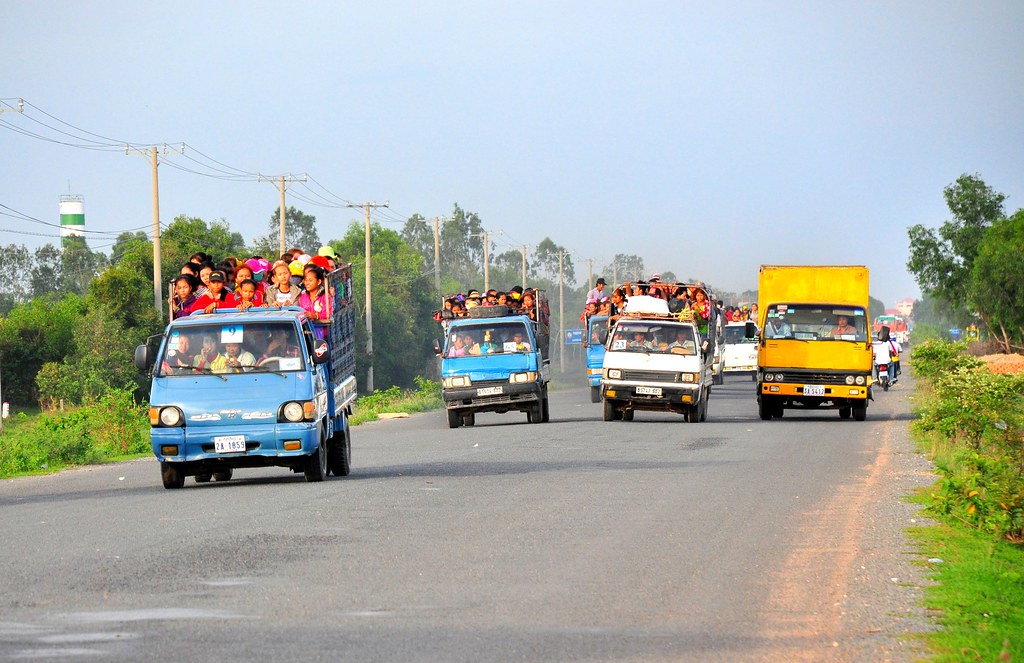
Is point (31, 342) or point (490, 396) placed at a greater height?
point (31, 342)

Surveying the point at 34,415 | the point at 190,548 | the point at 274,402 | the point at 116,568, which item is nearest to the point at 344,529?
the point at 190,548

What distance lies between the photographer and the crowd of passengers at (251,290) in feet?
58.4

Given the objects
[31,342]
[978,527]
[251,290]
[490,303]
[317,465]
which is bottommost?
[978,527]

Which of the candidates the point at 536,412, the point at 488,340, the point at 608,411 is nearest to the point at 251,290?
the point at 488,340

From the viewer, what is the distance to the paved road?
750cm

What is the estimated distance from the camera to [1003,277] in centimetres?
7081

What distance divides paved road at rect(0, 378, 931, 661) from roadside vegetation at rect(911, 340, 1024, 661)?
293mm

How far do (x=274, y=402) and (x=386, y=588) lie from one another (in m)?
6.80

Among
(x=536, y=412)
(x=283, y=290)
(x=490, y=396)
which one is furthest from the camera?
(x=536, y=412)

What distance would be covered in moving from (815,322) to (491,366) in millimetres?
6911

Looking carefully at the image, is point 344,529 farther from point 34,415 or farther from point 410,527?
point 34,415

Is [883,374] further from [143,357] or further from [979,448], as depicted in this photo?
[143,357]

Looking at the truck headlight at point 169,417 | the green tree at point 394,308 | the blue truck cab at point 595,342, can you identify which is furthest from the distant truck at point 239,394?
the green tree at point 394,308

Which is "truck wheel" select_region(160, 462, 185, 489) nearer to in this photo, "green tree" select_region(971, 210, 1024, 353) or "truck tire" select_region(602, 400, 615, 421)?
"truck tire" select_region(602, 400, 615, 421)
